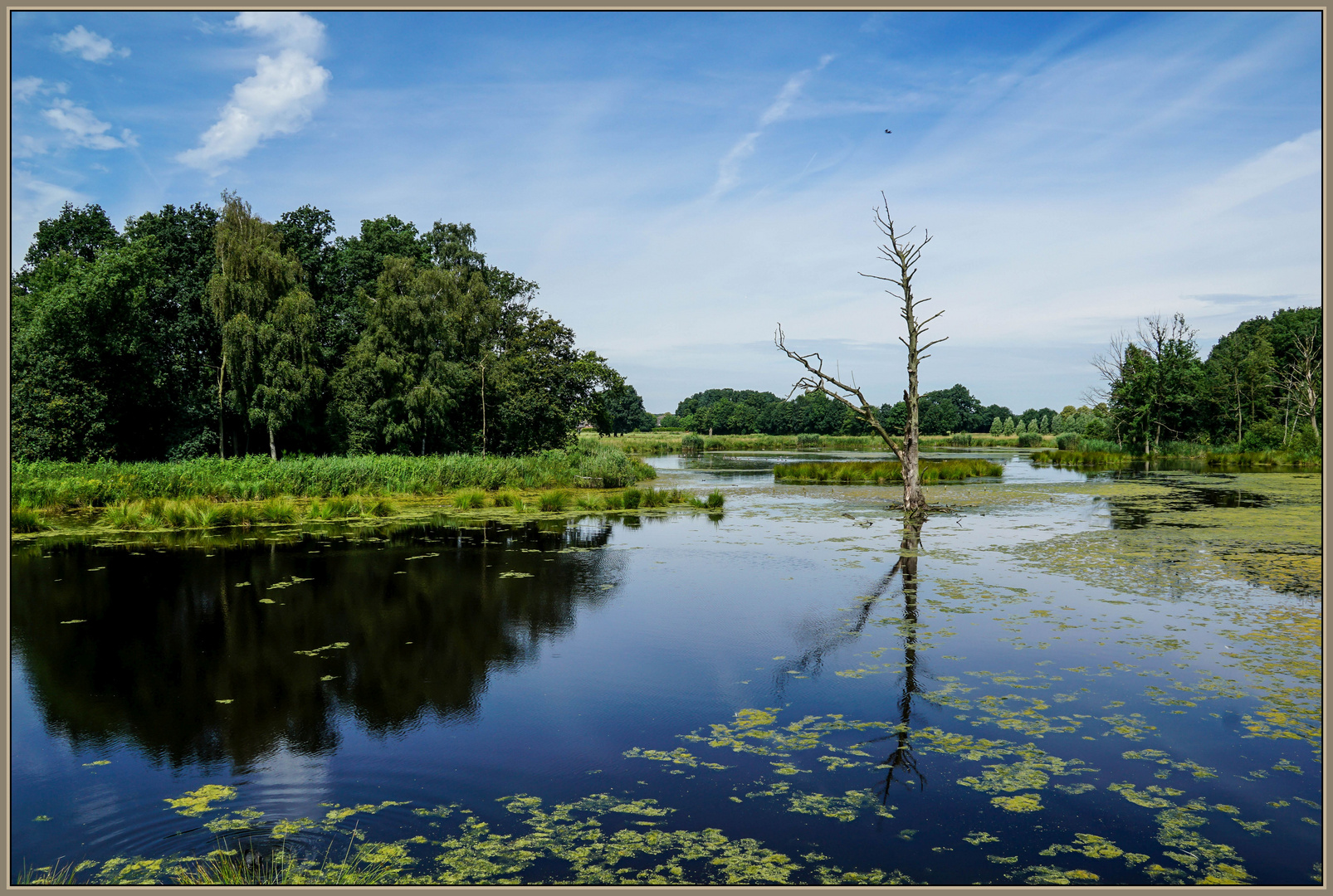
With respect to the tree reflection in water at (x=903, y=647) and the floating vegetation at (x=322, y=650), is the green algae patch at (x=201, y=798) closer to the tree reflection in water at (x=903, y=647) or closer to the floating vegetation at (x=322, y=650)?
the floating vegetation at (x=322, y=650)

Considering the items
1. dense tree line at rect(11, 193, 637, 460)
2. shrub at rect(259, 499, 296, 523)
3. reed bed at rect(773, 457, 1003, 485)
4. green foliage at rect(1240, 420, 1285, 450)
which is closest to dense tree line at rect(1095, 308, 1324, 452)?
green foliage at rect(1240, 420, 1285, 450)

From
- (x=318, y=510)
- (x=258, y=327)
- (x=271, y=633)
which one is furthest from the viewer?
(x=258, y=327)

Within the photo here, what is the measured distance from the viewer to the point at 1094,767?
5.86 metres

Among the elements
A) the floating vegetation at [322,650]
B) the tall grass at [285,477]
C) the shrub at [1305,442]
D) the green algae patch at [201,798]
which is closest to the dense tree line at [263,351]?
the tall grass at [285,477]

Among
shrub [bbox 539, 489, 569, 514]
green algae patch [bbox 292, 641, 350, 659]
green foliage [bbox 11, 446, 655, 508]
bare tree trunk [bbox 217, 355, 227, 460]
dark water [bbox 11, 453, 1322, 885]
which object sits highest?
bare tree trunk [bbox 217, 355, 227, 460]

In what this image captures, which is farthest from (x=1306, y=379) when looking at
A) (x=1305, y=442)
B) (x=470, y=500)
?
(x=470, y=500)

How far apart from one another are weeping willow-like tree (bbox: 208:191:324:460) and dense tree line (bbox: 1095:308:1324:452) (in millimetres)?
50617

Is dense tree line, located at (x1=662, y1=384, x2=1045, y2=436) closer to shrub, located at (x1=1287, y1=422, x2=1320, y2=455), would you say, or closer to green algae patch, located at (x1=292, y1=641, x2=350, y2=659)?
shrub, located at (x1=1287, y1=422, x2=1320, y2=455)

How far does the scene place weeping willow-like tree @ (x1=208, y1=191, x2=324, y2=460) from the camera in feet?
102

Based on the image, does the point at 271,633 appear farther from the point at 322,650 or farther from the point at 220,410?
the point at 220,410

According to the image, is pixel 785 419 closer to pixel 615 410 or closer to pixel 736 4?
pixel 615 410

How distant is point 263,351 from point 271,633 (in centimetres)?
2572

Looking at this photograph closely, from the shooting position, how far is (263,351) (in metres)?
31.7

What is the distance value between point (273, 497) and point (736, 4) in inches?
861
